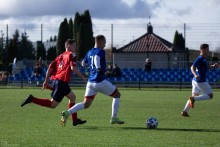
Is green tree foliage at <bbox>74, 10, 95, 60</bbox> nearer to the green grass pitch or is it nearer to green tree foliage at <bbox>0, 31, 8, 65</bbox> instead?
green tree foliage at <bbox>0, 31, 8, 65</bbox>

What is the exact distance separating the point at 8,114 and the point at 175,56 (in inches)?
1511

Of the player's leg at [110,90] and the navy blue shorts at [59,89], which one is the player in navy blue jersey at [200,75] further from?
the navy blue shorts at [59,89]

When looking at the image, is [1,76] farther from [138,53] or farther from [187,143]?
[187,143]

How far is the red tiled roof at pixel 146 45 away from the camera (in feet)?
175

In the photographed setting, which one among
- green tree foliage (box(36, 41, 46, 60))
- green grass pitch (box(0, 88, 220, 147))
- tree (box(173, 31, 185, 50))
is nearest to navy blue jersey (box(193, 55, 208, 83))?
green grass pitch (box(0, 88, 220, 147))

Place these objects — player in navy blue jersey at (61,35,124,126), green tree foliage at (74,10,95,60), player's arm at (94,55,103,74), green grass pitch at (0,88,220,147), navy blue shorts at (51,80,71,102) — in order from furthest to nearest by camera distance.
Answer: green tree foliage at (74,10,95,60) → navy blue shorts at (51,80,71,102) → player in navy blue jersey at (61,35,124,126) → player's arm at (94,55,103,74) → green grass pitch at (0,88,220,147)

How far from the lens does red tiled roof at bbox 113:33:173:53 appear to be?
53.5 m

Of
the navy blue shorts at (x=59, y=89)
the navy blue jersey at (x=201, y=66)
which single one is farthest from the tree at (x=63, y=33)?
the navy blue shorts at (x=59, y=89)

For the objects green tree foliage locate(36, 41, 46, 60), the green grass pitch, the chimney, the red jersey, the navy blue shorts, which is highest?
the chimney

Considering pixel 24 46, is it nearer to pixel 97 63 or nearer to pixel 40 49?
pixel 40 49

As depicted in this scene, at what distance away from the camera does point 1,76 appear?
145 feet

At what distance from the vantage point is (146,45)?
53.6 meters

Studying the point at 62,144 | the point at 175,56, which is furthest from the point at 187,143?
the point at 175,56

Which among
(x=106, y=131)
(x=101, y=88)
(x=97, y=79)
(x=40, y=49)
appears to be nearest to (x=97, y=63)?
(x=97, y=79)
